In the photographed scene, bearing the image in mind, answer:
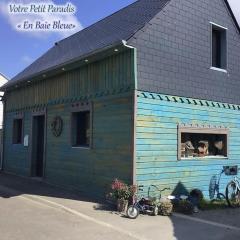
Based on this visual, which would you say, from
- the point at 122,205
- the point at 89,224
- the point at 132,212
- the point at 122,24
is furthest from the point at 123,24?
the point at 89,224

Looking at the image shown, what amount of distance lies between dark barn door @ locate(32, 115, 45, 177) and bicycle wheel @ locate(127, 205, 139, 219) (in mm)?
7897

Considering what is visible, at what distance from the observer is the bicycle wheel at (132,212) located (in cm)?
998

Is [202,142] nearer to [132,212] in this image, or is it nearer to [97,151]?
[97,151]

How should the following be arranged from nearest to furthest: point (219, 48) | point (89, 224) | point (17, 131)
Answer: point (89, 224), point (219, 48), point (17, 131)

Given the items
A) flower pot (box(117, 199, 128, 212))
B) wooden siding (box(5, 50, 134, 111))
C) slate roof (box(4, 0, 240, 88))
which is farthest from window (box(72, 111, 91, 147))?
flower pot (box(117, 199, 128, 212))

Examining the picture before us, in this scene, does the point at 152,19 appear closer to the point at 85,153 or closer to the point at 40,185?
the point at 85,153

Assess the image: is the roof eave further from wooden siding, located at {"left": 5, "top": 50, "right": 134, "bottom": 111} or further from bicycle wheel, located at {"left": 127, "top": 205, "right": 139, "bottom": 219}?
bicycle wheel, located at {"left": 127, "top": 205, "right": 139, "bottom": 219}

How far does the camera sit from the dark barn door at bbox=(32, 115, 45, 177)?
56.5 ft

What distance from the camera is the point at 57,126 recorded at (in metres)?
15.1

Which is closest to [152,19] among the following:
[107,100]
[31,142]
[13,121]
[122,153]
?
[107,100]

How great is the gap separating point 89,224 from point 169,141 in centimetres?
394

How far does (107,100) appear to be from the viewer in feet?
40.2

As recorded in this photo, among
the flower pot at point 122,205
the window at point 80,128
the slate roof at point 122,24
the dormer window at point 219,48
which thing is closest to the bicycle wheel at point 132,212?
the flower pot at point 122,205

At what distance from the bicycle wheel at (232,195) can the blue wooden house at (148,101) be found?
2.02ft
